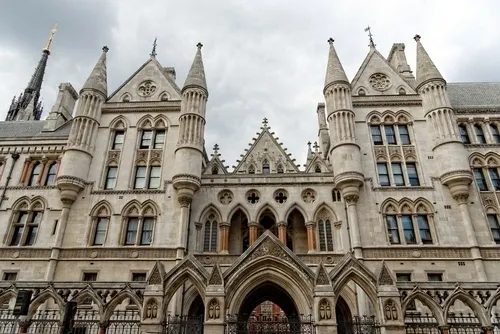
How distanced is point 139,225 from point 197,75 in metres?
12.2

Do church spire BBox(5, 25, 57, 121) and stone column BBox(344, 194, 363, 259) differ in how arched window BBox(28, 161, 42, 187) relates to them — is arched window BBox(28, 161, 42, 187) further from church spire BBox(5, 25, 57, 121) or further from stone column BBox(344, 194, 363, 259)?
church spire BBox(5, 25, 57, 121)

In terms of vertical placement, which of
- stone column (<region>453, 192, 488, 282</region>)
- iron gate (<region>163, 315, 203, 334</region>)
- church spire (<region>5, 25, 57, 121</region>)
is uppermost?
church spire (<region>5, 25, 57, 121</region>)

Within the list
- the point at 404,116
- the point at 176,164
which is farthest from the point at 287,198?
the point at 404,116

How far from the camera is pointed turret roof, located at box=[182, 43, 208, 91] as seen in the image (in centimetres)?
2788

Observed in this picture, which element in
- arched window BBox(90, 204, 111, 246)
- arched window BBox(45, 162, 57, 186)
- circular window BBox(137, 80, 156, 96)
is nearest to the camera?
arched window BBox(90, 204, 111, 246)

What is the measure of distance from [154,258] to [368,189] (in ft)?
46.9

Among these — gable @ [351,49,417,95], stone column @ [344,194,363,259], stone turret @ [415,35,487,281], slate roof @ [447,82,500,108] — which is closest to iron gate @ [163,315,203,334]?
stone column @ [344,194,363,259]

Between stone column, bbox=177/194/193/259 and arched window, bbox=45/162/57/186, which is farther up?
arched window, bbox=45/162/57/186

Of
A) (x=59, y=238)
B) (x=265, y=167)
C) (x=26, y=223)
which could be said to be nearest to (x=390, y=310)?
(x=265, y=167)

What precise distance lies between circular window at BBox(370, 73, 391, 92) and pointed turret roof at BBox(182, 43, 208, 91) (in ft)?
43.2

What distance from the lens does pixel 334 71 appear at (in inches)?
1122

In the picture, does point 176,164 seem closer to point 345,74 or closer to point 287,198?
point 287,198

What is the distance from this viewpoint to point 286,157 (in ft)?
96.7

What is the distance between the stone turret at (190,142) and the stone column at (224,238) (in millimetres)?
2390
